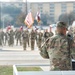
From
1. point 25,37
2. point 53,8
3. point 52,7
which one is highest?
point 52,7

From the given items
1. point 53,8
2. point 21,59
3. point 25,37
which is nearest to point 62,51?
point 21,59

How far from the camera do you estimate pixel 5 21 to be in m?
87.4

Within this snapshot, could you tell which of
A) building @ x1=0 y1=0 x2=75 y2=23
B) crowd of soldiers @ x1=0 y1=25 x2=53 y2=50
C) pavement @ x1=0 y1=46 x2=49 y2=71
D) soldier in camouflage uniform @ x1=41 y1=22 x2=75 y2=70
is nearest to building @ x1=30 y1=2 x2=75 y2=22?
building @ x1=0 y1=0 x2=75 y2=23

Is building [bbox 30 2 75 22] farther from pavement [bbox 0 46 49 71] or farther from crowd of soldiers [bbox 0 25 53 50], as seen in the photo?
pavement [bbox 0 46 49 71]

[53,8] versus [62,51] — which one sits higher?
[53,8]

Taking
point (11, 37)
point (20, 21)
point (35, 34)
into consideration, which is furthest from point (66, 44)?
point (20, 21)

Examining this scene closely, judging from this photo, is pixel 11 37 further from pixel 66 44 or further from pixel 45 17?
pixel 45 17

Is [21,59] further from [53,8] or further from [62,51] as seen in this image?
[53,8]

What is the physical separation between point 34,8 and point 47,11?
7.54 meters

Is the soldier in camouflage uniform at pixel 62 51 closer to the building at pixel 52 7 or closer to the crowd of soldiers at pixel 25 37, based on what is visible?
the crowd of soldiers at pixel 25 37

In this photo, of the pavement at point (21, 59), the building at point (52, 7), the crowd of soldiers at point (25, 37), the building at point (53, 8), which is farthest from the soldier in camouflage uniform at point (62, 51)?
the building at point (53, 8)

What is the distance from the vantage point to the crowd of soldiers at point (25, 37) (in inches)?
1018

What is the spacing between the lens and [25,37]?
85.1 ft

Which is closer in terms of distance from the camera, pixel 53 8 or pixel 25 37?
pixel 25 37
